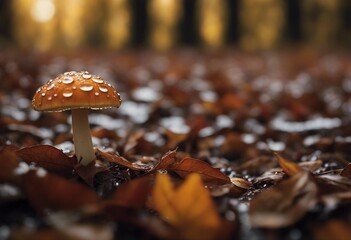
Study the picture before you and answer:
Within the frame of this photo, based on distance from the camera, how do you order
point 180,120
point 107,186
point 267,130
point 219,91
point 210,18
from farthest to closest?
point 210,18 → point 219,91 → point 180,120 → point 267,130 → point 107,186

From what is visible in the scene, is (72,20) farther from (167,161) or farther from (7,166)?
(7,166)

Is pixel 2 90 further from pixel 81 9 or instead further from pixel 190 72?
pixel 81 9

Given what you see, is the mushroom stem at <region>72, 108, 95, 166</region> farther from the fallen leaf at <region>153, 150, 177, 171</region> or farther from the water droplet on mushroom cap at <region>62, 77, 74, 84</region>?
the fallen leaf at <region>153, 150, 177, 171</region>

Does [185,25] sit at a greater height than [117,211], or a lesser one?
lesser

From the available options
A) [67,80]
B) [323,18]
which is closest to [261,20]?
[323,18]

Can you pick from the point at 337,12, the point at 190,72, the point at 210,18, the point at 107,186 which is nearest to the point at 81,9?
the point at 210,18

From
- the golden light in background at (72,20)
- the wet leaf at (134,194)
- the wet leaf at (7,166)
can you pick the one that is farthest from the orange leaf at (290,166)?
the golden light in background at (72,20)

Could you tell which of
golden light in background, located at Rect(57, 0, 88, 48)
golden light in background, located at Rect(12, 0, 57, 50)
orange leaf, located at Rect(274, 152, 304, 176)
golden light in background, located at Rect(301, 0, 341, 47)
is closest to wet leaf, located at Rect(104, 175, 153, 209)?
orange leaf, located at Rect(274, 152, 304, 176)
